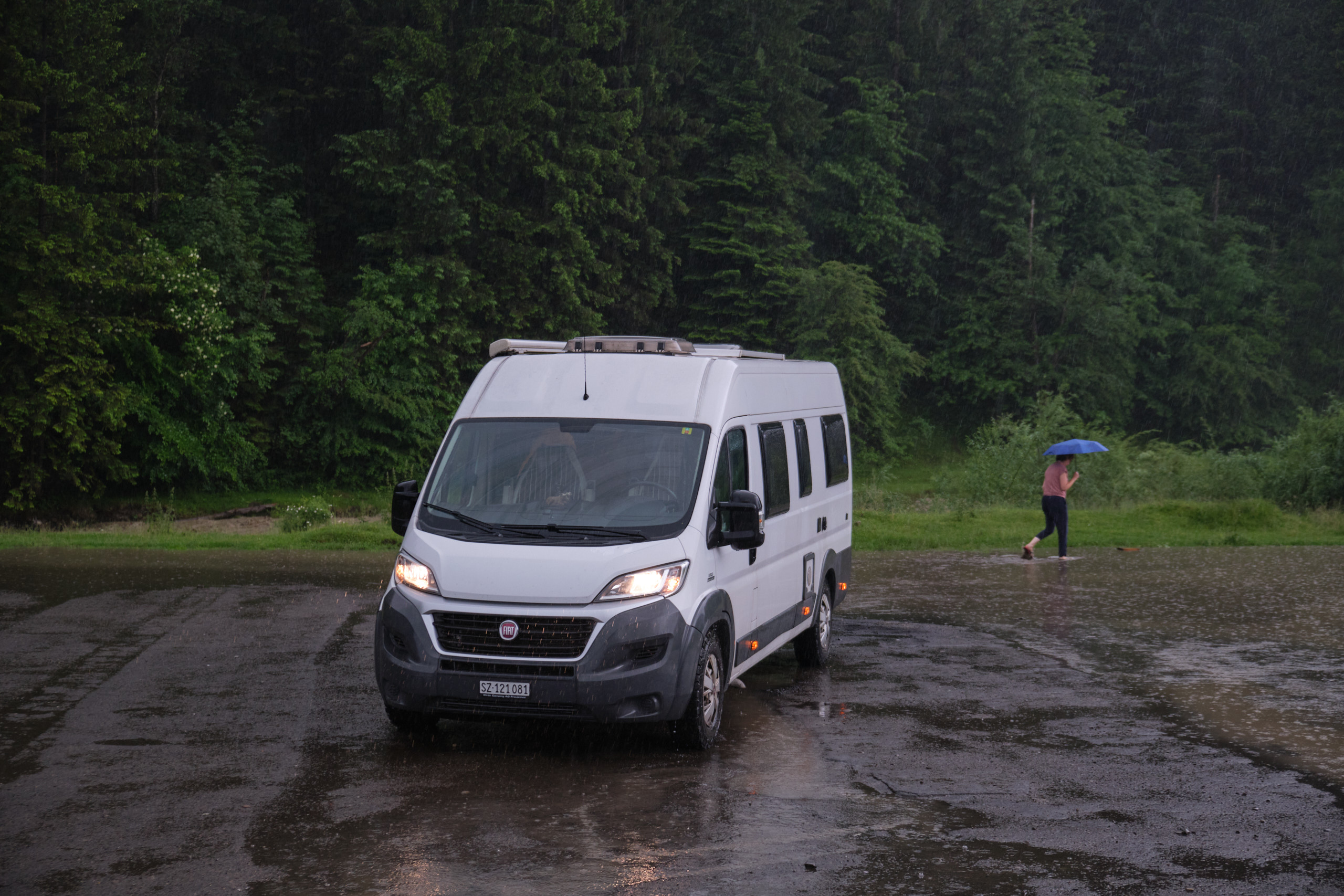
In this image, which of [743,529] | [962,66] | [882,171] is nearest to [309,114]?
[882,171]

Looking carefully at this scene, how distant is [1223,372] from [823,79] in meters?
22.0

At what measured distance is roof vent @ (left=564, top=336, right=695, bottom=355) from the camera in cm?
946

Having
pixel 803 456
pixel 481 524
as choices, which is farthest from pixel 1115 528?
pixel 481 524

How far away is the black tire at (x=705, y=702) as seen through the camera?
8.15 metres

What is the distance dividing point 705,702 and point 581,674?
0.95 m

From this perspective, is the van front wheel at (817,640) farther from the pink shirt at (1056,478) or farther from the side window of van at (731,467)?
the pink shirt at (1056,478)

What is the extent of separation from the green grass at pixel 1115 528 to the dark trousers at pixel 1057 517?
1.92 meters

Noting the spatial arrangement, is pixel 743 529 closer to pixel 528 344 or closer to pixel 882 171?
pixel 528 344

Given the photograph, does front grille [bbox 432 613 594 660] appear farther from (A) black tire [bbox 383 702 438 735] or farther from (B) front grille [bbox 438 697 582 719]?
(A) black tire [bbox 383 702 438 735]

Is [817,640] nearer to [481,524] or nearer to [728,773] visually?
[728,773]

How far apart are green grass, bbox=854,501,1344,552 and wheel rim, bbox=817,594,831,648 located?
10.2 metres

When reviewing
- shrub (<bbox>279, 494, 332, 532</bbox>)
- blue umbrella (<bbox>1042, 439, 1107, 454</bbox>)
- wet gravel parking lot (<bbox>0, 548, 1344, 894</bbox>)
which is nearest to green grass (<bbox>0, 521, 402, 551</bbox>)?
shrub (<bbox>279, 494, 332, 532</bbox>)

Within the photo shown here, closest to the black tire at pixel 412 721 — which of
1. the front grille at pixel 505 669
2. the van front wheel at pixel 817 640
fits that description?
the front grille at pixel 505 669

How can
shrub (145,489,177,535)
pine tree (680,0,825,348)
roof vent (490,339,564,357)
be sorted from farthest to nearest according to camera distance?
1. pine tree (680,0,825,348)
2. shrub (145,489,177,535)
3. roof vent (490,339,564,357)
